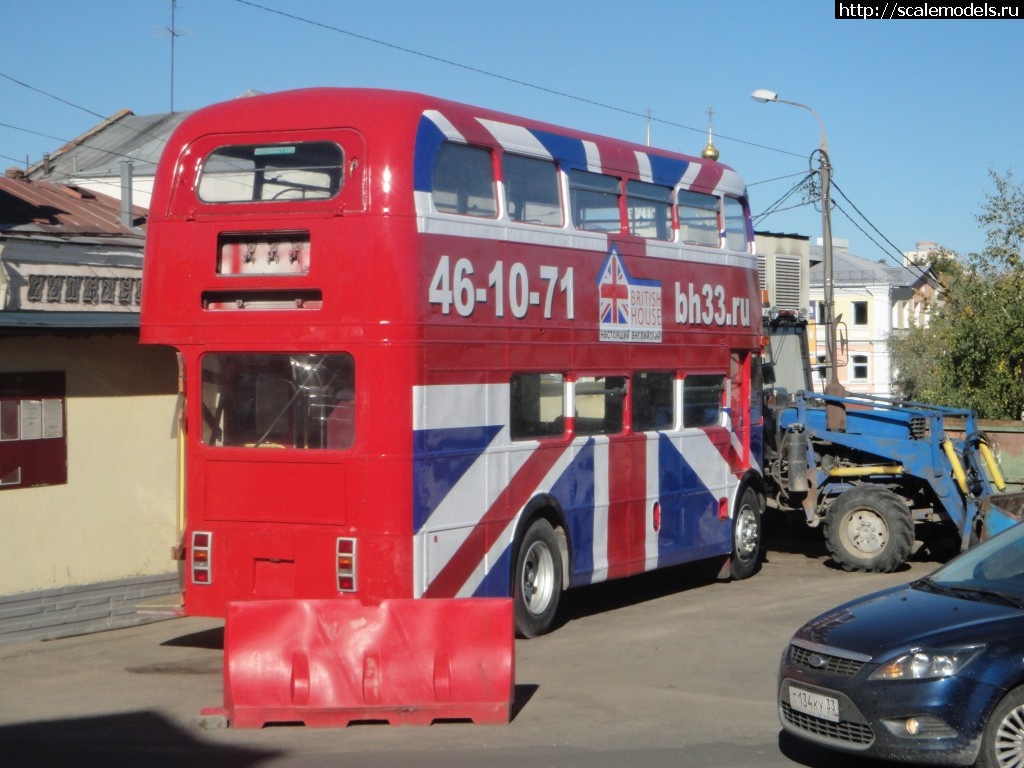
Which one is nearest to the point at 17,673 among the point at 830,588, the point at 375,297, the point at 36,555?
the point at 36,555

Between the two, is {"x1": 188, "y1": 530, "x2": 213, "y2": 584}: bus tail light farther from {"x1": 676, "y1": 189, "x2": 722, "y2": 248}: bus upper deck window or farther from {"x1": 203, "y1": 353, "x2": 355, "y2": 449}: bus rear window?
{"x1": 676, "y1": 189, "x2": 722, "y2": 248}: bus upper deck window

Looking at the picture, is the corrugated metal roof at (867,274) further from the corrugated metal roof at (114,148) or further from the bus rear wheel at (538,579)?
the bus rear wheel at (538,579)

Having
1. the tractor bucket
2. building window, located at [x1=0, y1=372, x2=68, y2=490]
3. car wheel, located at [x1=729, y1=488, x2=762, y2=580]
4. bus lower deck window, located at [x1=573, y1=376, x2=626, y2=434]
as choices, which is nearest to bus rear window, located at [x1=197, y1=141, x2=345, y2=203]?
building window, located at [x1=0, y1=372, x2=68, y2=490]

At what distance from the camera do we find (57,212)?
15148 millimetres

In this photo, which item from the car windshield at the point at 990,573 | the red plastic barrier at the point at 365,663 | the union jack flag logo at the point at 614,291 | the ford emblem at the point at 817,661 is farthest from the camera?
the union jack flag logo at the point at 614,291

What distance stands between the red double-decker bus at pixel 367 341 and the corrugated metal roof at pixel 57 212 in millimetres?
2743

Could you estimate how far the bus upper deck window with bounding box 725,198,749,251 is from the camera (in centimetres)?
1555

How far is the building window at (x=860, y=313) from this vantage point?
7094 cm

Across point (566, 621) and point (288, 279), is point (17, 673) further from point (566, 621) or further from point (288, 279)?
point (566, 621)

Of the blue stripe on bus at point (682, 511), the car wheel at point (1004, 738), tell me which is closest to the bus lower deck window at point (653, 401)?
the blue stripe on bus at point (682, 511)

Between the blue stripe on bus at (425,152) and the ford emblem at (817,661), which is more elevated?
the blue stripe on bus at (425,152)

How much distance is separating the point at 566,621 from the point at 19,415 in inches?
220

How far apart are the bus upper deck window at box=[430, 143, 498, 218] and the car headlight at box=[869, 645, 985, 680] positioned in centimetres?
533

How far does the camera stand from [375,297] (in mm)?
10211
